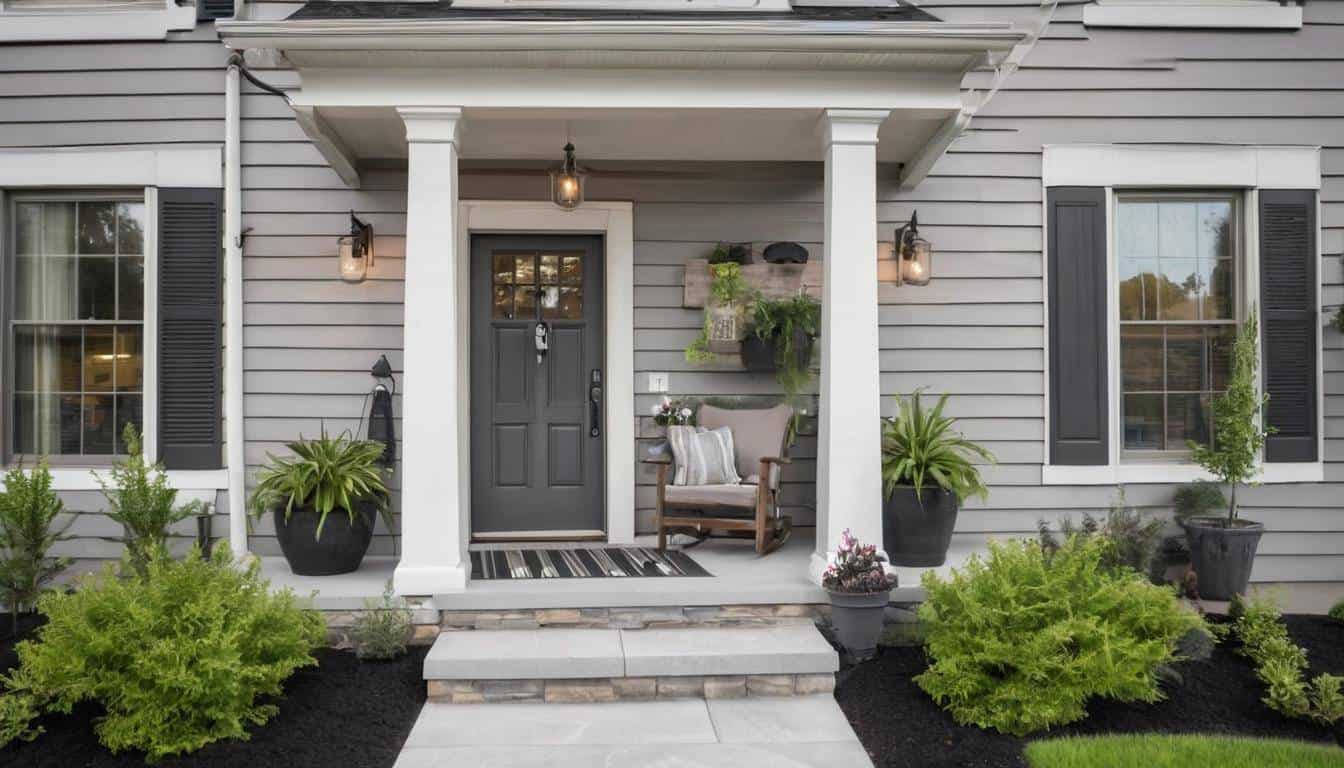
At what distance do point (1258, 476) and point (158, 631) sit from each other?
5411mm

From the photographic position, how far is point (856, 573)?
160 inches

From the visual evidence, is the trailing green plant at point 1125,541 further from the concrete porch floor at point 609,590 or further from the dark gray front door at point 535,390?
the dark gray front door at point 535,390

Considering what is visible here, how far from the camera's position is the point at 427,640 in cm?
A: 421

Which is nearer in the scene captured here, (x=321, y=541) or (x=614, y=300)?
(x=321, y=541)

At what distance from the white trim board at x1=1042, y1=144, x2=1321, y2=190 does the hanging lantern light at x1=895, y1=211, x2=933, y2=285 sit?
864 mm

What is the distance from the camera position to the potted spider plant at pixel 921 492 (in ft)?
15.5

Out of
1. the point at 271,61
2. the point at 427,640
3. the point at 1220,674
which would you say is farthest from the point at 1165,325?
the point at 271,61

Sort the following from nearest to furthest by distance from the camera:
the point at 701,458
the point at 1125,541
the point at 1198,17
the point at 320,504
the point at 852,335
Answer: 1. the point at 852,335
2. the point at 320,504
3. the point at 1125,541
4. the point at 701,458
5. the point at 1198,17

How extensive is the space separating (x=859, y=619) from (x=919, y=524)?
0.87 meters

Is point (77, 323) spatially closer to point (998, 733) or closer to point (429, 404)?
point (429, 404)

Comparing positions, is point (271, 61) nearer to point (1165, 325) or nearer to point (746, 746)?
point (746, 746)

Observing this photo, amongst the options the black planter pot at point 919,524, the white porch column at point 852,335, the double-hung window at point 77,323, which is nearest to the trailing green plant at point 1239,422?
→ the black planter pot at point 919,524

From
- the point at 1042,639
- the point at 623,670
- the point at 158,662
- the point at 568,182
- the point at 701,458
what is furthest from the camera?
the point at 701,458

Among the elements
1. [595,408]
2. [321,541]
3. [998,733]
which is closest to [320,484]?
[321,541]
